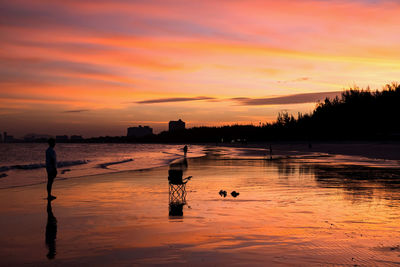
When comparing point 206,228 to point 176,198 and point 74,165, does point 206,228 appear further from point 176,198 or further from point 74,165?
point 74,165

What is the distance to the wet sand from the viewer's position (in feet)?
24.6

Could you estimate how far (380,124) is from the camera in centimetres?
11250

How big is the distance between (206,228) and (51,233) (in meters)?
3.57

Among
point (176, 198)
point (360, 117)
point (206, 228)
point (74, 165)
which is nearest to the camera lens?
point (206, 228)

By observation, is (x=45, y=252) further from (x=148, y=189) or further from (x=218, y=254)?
(x=148, y=189)

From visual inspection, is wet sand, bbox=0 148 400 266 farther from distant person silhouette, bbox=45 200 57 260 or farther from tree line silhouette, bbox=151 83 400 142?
tree line silhouette, bbox=151 83 400 142

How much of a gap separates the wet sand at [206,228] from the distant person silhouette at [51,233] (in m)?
0.02

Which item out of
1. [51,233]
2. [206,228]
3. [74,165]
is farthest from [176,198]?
[74,165]

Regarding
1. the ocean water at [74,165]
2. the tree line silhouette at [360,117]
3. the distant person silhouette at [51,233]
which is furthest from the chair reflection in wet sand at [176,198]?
the tree line silhouette at [360,117]

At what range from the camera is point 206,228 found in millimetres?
9977

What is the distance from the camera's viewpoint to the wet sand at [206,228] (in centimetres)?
749

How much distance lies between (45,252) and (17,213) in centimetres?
522

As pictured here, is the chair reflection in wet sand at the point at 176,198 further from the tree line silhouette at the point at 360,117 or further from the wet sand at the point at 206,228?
the tree line silhouette at the point at 360,117

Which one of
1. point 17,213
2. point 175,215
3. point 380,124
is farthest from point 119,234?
point 380,124
